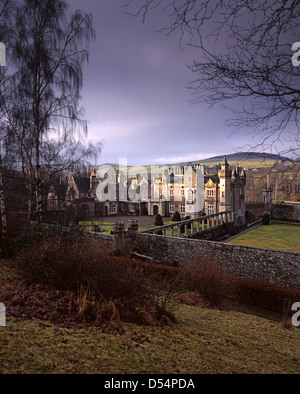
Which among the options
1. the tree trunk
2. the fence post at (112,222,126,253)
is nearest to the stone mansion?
the fence post at (112,222,126,253)

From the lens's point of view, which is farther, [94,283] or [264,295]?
[264,295]

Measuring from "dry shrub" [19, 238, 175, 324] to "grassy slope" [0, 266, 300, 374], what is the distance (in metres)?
0.43

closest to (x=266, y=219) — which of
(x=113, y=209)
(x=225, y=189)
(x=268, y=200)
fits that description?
(x=268, y=200)

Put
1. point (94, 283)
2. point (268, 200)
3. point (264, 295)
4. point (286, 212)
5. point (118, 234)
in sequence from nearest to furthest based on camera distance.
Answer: point (94, 283), point (264, 295), point (118, 234), point (268, 200), point (286, 212)

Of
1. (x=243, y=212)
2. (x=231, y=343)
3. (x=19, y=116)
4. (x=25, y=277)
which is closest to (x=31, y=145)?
(x=19, y=116)

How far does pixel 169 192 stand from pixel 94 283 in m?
35.3

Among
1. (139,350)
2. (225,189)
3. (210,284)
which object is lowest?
(210,284)

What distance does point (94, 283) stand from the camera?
17.7ft

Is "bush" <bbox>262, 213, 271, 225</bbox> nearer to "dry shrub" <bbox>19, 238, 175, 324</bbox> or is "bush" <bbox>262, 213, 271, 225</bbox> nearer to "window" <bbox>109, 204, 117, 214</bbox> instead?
"window" <bbox>109, 204, 117, 214</bbox>

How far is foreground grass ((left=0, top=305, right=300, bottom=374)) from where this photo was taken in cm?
332

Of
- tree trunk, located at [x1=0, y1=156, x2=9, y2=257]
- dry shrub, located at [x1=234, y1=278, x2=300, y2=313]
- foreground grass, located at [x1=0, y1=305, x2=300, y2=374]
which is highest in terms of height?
tree trunk, located at [x1=0, y1=156, x2=9, y2=257]

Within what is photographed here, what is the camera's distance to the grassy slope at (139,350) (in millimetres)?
3328

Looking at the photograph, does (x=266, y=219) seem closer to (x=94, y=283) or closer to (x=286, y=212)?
(x=286, y=212)

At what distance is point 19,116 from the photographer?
10.2 metres
